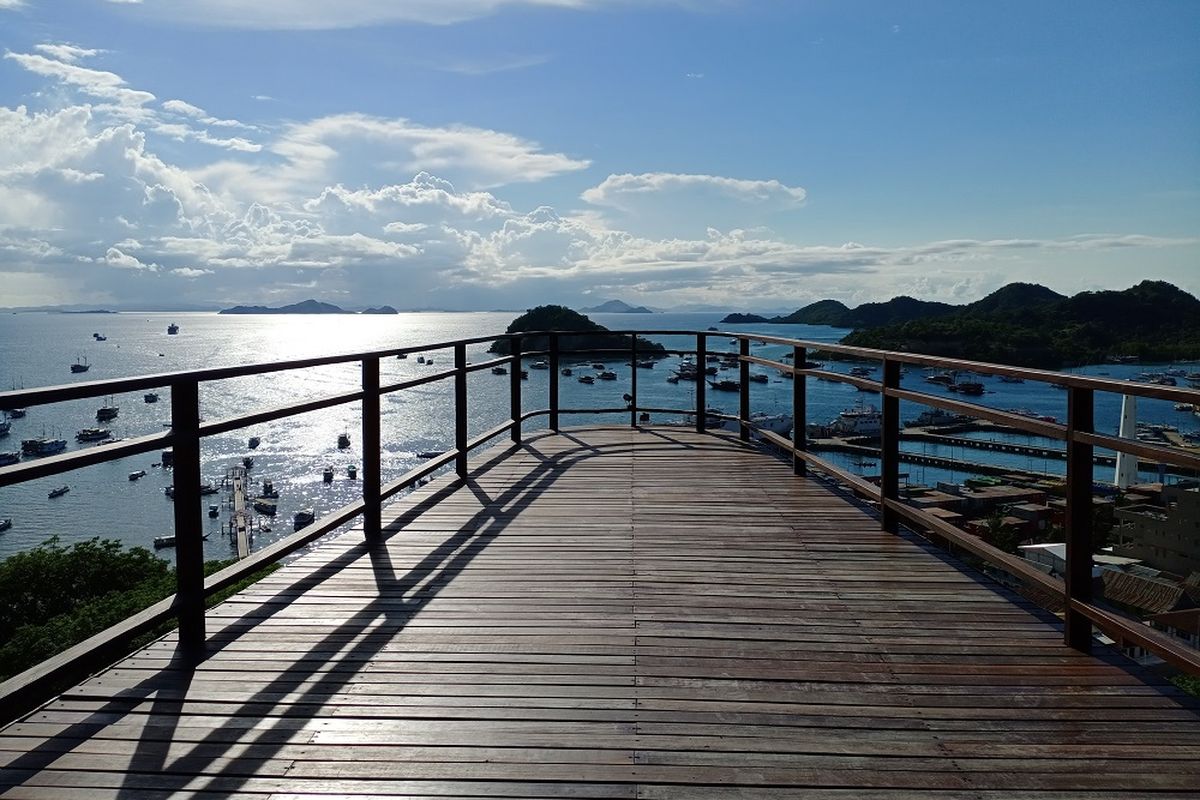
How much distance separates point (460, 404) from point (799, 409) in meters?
2.58

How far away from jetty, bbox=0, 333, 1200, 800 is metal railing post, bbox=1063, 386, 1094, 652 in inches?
0.4

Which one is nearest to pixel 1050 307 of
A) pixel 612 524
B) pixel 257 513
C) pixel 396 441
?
pixel 612 524

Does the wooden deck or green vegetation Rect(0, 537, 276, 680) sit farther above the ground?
the wooden deck

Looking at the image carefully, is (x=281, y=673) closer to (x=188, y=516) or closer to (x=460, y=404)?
(x=188, y=516)

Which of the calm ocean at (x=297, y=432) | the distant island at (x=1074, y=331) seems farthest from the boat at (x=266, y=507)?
the distant island at (x=1074, y=331)

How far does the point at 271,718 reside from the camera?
2.30m

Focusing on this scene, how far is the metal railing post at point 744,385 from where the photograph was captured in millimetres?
7227

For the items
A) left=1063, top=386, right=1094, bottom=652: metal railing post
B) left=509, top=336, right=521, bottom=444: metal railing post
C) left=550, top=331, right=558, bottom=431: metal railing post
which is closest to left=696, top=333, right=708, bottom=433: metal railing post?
left=550, top=331, right=558, bottom=431: metal railing post

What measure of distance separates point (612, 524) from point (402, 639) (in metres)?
2.04

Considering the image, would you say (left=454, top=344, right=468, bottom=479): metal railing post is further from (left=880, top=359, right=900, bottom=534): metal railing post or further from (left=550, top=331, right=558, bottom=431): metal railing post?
(left=880, top=359, right=900, bottom=534): metal railing post

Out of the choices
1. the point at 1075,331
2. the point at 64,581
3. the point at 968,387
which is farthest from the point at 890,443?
the point at 64,581

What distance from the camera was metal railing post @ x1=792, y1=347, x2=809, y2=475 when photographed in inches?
224

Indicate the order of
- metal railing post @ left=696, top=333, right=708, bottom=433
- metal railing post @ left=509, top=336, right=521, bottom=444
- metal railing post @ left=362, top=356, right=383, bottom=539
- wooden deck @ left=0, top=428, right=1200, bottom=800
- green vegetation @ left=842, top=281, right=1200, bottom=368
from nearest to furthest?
1. wooden deck @ left=0, top=428, right=1200, bottom=800
2. metal railing post @ left=362, top=356, right=383, bottom=539
3. metal railing post @ left=509, top=336, right=521, bottom=444
4. metal railing post @ left=696, top=333, right=708, bottom=433
5. green vegetation @ left=842, top=281, right=1200, bottom=368

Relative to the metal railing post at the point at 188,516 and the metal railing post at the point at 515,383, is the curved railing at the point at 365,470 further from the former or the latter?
the metal railing post at the point at 515,383
